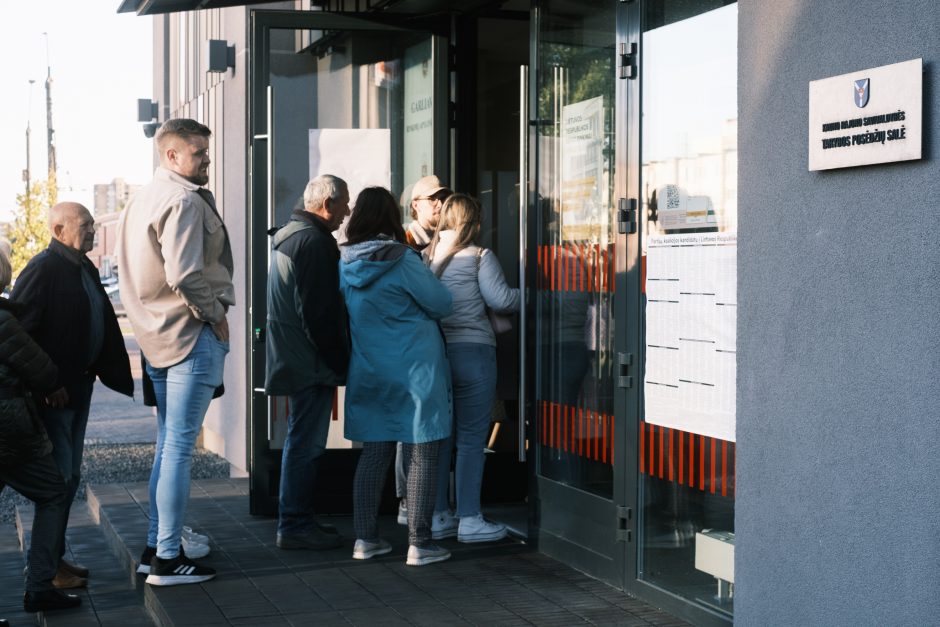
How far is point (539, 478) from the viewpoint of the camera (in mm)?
5996

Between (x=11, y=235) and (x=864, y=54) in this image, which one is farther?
(x=11, y=235)

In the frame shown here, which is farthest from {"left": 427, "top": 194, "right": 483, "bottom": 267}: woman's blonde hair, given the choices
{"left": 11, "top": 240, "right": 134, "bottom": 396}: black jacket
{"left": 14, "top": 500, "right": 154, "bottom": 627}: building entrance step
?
{"left": 14, "top": 500, "right": 154, "bottom": 627}: building entrance step

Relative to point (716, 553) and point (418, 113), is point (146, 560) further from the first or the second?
point (418, 113)

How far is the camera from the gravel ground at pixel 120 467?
29.2ft

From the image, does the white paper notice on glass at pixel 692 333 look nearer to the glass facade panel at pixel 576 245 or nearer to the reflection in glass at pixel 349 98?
the glass facade panel at pixel 576 245

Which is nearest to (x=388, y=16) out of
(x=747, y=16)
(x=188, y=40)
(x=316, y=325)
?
(x=316, y=325)

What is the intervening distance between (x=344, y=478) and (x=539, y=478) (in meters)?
1.52

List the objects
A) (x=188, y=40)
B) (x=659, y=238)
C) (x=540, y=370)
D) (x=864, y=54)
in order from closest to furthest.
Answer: (x=864, y=54)
(x=659, y=238)
(x=540, y=370)
(x=188, y=40)

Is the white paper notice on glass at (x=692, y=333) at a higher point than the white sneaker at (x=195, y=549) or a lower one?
higher

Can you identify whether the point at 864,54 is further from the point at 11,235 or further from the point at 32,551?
the point at 11,235

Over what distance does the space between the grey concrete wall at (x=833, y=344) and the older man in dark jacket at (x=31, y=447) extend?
285 centimetres

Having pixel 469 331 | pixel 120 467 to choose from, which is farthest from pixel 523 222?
pixel 120 467

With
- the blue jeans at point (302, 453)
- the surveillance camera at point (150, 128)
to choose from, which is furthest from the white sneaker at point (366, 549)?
the surveillance camera at point (150, 128)

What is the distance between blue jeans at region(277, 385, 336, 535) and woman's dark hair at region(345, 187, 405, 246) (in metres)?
0.87
